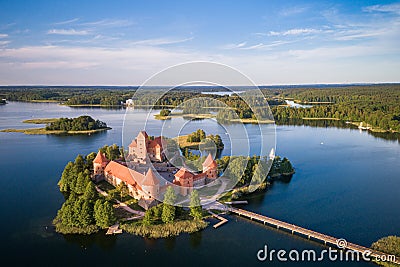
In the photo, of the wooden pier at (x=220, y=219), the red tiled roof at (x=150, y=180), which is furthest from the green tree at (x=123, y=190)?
the wooden pier at (x=220, y=219)

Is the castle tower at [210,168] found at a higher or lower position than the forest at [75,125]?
lower

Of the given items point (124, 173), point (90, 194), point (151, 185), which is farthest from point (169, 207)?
point (124, 173)

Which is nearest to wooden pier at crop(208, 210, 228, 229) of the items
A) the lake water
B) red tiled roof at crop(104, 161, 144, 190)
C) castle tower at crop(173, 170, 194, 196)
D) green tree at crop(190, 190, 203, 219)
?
the lake water

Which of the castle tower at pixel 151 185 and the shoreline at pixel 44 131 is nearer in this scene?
the castle tower at pixel 151 185

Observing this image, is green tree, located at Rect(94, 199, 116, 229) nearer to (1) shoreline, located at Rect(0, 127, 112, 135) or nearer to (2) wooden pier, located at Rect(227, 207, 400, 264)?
(2) wooden pier, located at Rect(227, 207, 400, 264)

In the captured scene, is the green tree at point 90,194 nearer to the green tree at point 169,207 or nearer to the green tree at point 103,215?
the green tree at point 103,215

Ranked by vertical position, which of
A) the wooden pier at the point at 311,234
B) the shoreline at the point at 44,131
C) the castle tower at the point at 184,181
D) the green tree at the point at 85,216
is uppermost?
the shoreline at the point at 44,131

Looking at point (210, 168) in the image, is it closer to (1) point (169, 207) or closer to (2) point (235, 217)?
(2) point (235, 217)
